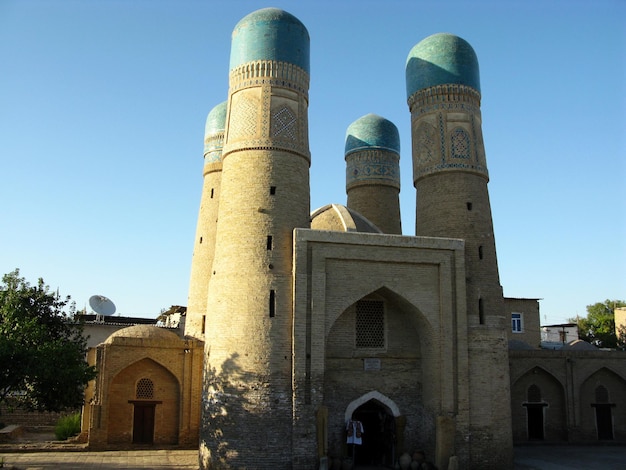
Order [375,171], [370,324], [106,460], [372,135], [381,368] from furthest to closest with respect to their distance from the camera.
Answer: [372,135] < [375,171] < [370,324] < [381,368] < [106,460]

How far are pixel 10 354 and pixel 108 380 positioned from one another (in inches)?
199

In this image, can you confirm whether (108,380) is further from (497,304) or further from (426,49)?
(426,49)

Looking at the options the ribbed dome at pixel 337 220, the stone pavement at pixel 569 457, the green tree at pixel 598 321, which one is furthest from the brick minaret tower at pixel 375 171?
the green tree at pixel 598 321

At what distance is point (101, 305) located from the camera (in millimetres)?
26719

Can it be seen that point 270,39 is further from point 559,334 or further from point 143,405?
point 559,334

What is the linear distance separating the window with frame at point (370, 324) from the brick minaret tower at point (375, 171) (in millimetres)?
6399

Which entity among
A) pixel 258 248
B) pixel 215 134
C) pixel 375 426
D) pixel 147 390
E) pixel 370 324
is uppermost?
pixel 215 134

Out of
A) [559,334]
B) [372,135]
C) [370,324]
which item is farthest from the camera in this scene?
[559,334]

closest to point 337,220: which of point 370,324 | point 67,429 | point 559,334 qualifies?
point 370,324

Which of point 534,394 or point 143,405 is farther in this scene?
point 534,394

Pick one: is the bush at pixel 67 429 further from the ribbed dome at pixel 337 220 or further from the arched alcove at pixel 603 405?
the arched alcove at pixel 603 405

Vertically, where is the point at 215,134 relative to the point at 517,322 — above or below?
above

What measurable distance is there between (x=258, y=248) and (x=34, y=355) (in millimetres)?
5190

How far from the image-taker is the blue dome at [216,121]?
21.2 metres
